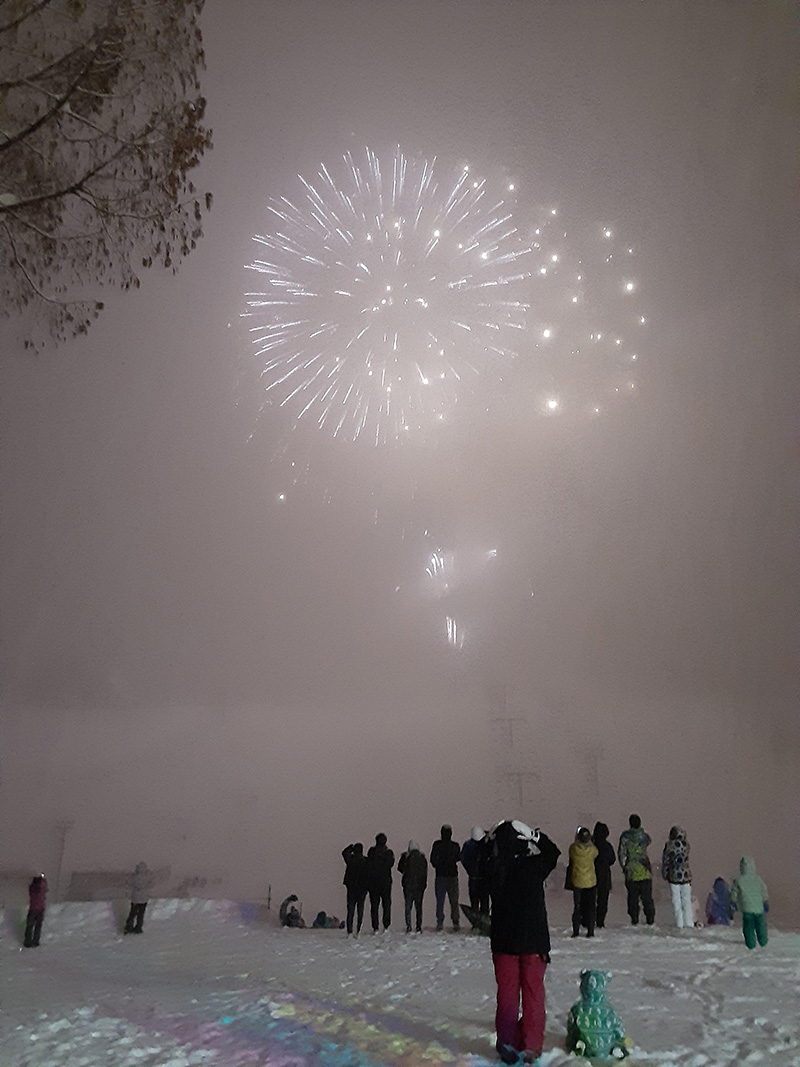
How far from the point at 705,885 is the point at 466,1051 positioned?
3653cm

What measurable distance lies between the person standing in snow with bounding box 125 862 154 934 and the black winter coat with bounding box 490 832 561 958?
31.6 ft

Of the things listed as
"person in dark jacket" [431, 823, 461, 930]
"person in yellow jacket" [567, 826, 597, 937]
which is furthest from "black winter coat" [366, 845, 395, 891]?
"person in yellow jacket" [567, 826, 597, 937]

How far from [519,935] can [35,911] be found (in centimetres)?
926

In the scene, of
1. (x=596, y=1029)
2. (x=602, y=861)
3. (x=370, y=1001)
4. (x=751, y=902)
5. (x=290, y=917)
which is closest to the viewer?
(x=596, y=1029)

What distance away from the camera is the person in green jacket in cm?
822

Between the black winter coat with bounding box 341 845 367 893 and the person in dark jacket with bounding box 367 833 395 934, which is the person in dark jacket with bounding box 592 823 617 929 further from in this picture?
the black winter coat with bounding box 341 845 367 893

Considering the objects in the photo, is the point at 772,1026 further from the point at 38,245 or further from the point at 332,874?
the point at 332,874

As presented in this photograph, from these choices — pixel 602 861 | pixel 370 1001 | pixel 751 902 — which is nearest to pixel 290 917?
pixel 602 861

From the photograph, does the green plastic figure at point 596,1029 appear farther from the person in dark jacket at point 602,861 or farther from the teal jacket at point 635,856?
the teal jacket at point 635,856

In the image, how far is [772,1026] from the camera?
16.5 feet

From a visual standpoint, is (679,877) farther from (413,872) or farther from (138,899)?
(138,899)

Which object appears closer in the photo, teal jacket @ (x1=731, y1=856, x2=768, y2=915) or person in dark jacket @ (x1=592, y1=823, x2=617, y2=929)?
teal jacket @ (x1=731, y1=856, x2=768, y2=915)

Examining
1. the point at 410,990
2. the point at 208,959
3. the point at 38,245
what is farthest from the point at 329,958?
the point at 38,245

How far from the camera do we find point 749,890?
8.27m
